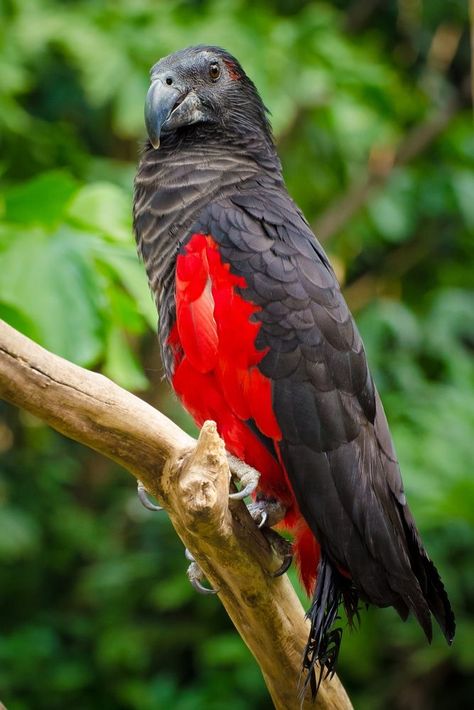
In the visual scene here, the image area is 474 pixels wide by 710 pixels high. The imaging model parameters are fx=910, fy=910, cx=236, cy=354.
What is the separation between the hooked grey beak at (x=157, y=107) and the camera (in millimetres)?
2504

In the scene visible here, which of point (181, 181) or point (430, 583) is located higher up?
point (181, 181)

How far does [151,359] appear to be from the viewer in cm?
520

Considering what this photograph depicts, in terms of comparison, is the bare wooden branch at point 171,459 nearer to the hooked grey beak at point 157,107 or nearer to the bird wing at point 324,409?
the bird wing at point 324,409

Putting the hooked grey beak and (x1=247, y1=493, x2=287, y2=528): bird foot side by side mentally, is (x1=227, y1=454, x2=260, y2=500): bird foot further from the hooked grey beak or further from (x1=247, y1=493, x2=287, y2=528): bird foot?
the hooked grey beak

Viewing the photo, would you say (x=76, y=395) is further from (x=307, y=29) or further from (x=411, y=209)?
(x=411, y=209)

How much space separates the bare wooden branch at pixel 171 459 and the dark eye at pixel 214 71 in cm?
118

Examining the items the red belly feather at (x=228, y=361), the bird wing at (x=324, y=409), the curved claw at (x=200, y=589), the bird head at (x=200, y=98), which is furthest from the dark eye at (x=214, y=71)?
the curved claw at (x=200, y=589)

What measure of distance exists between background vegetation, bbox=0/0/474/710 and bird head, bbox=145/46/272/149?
0.43m

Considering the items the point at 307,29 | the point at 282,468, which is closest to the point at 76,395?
the point at 282,468

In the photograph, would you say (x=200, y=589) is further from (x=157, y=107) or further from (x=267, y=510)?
(x=157, y=107)

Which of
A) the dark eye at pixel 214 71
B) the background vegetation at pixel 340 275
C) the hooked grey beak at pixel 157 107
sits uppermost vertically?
the dark eye at pixel 214 71

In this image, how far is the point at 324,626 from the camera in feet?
6.89

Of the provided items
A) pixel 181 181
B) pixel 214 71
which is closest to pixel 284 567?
pixel 181 181

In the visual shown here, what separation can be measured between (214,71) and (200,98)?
12 cm
